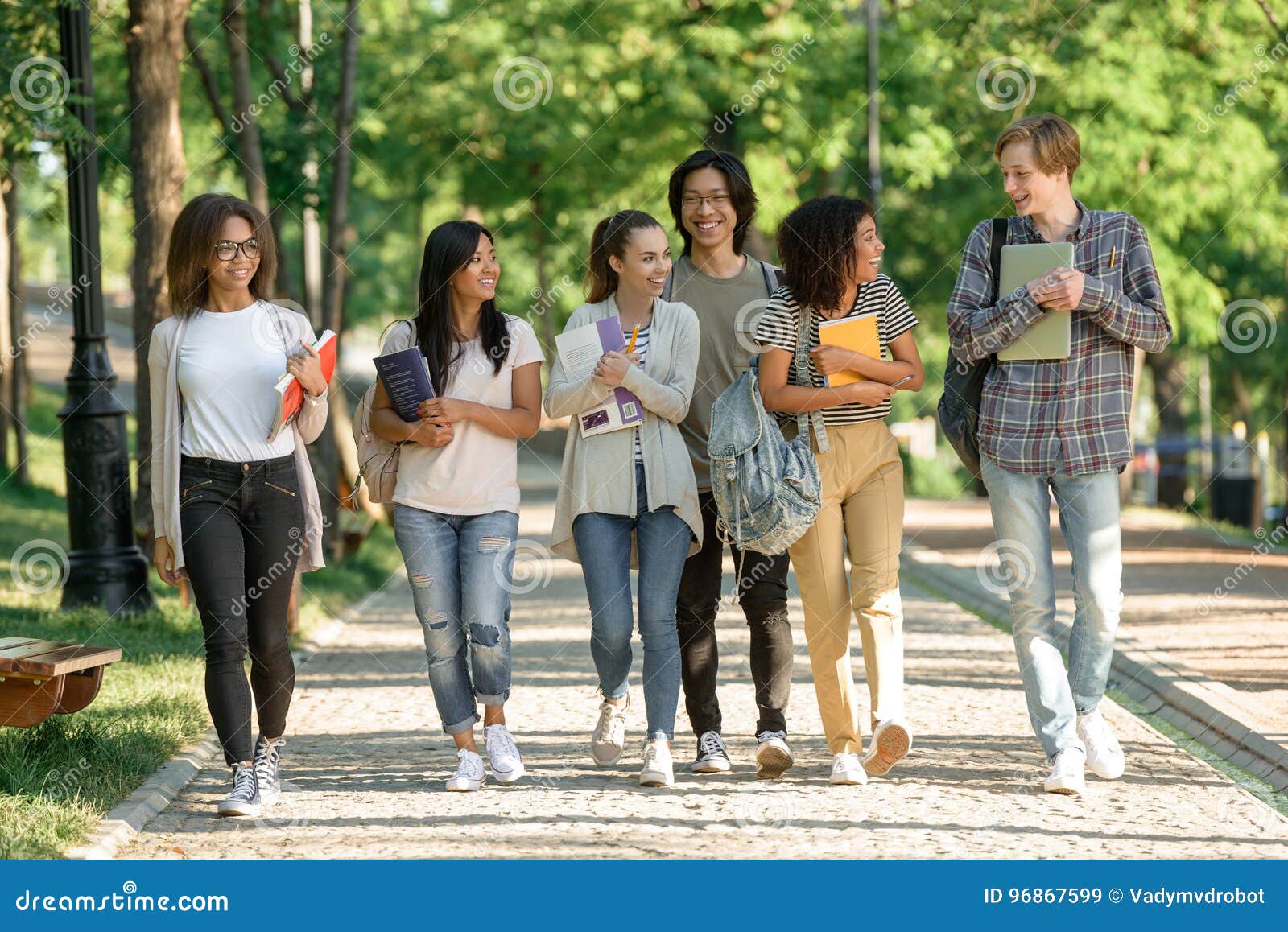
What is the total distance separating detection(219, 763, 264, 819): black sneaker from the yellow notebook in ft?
7.79

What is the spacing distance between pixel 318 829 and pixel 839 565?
6.54 feet

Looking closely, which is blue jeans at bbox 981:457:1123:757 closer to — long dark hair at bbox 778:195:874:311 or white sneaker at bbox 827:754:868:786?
white sneaker at bbox 827:754:868:786

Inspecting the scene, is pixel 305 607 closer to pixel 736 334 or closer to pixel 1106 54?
pixel 736 334

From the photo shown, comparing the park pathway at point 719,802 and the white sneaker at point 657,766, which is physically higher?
the white sneaker at point 657,766

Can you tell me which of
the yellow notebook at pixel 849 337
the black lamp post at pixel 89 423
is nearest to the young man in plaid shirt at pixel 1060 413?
the yellow notebook at pixel 849 337

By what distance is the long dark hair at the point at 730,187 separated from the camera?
615 centimetres

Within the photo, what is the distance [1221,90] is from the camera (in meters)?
21.4

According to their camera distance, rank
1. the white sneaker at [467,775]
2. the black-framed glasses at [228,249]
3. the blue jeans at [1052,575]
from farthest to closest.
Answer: the white sneaker at [467,775] → the blue jeans at [1052,575] → the black-framed glasses at [228,249]

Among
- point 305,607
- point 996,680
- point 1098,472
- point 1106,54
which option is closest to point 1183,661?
point 996,680

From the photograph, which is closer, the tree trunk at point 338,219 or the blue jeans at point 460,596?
the blue jeans at point 460,596

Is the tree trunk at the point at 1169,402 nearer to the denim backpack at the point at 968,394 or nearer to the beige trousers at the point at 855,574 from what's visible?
the denim backpack at the point at 968,394

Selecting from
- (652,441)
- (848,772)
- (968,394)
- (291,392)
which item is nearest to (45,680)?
(291,392)

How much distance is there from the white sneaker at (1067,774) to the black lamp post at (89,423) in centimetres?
609

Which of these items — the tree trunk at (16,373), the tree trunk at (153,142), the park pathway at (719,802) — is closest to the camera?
the park pathway at (719,802)
